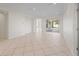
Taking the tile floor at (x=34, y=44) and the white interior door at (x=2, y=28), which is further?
the tile floor at (x=34, y=44)

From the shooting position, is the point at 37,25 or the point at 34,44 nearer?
the point at 37,25

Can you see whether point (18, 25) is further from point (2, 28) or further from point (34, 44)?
point (34, 44)

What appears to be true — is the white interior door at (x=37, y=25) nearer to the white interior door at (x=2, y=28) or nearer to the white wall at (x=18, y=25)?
the white wall at (x=18, y=25)

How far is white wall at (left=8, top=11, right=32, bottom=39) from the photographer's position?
7.55ft

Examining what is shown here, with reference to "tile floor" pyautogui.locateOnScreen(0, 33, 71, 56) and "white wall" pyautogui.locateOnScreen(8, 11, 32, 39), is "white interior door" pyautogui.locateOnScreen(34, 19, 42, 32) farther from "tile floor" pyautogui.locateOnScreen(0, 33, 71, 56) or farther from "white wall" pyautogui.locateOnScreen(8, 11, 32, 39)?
"tile floor" pyautogui.locateOnScreen(0, 33, 71, 56)

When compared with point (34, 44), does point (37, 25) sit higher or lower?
higher

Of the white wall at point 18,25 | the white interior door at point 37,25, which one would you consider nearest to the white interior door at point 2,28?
the white wall at point 18,25

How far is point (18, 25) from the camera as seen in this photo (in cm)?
236

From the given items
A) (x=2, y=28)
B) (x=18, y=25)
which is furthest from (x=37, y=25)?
(x=2, y=28)

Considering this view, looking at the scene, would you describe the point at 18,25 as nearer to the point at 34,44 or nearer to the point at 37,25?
the point at 37,25

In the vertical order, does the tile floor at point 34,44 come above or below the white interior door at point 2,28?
below

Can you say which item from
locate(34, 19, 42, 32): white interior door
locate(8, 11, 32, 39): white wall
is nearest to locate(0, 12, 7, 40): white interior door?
locate(8, 11, 32, 39): white wall

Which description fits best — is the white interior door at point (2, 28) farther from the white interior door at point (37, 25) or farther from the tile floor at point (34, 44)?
the white interior door at point (37, 25)

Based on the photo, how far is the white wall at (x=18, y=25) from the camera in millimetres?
2303
